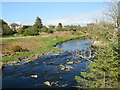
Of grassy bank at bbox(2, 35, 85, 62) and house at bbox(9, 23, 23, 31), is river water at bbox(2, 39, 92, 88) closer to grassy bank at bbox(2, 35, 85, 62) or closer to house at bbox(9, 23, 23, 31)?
grassy bank at bbox(2, 35, 85, 62)

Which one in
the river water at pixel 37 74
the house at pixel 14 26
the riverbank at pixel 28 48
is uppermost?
the house at pixel 14 26

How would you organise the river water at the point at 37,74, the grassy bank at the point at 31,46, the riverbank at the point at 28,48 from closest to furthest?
the river water at the point at 37,74 < the riverbank at the point at 28,48 < the grassy bank at the point at 31,46

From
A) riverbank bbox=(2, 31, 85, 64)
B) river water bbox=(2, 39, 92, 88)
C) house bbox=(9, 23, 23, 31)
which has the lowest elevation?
river water bbox=(2, 39, 92, 88)

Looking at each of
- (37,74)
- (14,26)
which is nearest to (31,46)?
(37,74)

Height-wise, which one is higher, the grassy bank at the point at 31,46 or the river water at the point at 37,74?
the grassy bank at the point at 31,46

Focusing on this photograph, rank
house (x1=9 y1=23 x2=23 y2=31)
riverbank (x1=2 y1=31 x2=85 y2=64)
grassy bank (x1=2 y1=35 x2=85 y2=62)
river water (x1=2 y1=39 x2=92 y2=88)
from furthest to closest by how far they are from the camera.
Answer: house (x1=9 y1=23 x2=23 y2=31) → grassy bank (x1=2 y1=35 x2=85 y2=62) → riverbank (x1=2 y1=31 x2=85 y2=64) → river water (x1=2 y1=39 x2=92 y2=88)

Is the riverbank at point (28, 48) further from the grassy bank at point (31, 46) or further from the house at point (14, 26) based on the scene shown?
the house at point (14, 26)

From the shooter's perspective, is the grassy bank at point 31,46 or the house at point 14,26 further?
the house at point 14,26

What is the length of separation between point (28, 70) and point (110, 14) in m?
11.2

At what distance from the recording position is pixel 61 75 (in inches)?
525

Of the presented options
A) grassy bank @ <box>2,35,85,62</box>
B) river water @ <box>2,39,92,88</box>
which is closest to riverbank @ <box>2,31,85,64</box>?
grassy bank @ <box>2,35,85,62</box>

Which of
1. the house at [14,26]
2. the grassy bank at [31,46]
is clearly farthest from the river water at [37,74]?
the house at [14,26]

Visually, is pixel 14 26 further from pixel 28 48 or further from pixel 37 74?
pixel 37 74

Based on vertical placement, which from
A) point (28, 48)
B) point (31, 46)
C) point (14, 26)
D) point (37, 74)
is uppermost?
point (14, 26)
